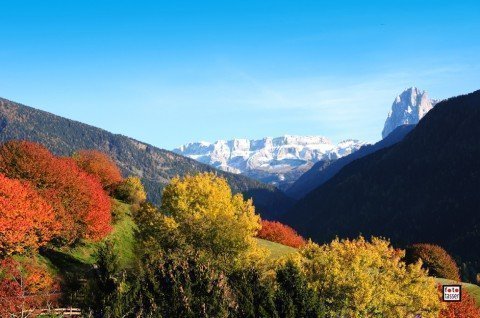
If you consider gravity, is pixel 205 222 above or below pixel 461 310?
above

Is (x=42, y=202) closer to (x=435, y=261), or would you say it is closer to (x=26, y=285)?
(x=26, y=285)

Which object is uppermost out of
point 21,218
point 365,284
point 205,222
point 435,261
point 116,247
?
point 205,222

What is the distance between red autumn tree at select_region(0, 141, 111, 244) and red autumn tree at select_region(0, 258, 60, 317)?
7133 millimetres

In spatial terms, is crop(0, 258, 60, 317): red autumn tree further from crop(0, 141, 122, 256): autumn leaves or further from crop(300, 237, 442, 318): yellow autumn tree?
crop(300, 237, 442, 318): yellow autumn tree

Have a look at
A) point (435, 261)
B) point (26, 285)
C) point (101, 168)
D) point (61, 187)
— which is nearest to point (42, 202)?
point (61, 187)

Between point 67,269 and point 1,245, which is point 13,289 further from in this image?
point 67,269

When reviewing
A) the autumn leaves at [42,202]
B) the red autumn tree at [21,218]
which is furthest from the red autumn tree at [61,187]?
the red autumn tree at [21,218]

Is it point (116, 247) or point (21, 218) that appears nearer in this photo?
point (21, 218)

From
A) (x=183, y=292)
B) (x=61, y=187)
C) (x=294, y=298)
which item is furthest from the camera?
(x=61, y=187)

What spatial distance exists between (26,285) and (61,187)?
16.9 m

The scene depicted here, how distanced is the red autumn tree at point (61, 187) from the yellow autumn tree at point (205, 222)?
23.1ft

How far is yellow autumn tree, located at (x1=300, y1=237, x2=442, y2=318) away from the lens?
45.2m

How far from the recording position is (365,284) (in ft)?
147

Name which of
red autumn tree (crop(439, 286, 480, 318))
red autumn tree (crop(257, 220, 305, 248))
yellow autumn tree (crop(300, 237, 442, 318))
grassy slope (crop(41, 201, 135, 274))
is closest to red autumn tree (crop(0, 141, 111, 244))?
grassy slope (crop(41, 201, 135, 274))
